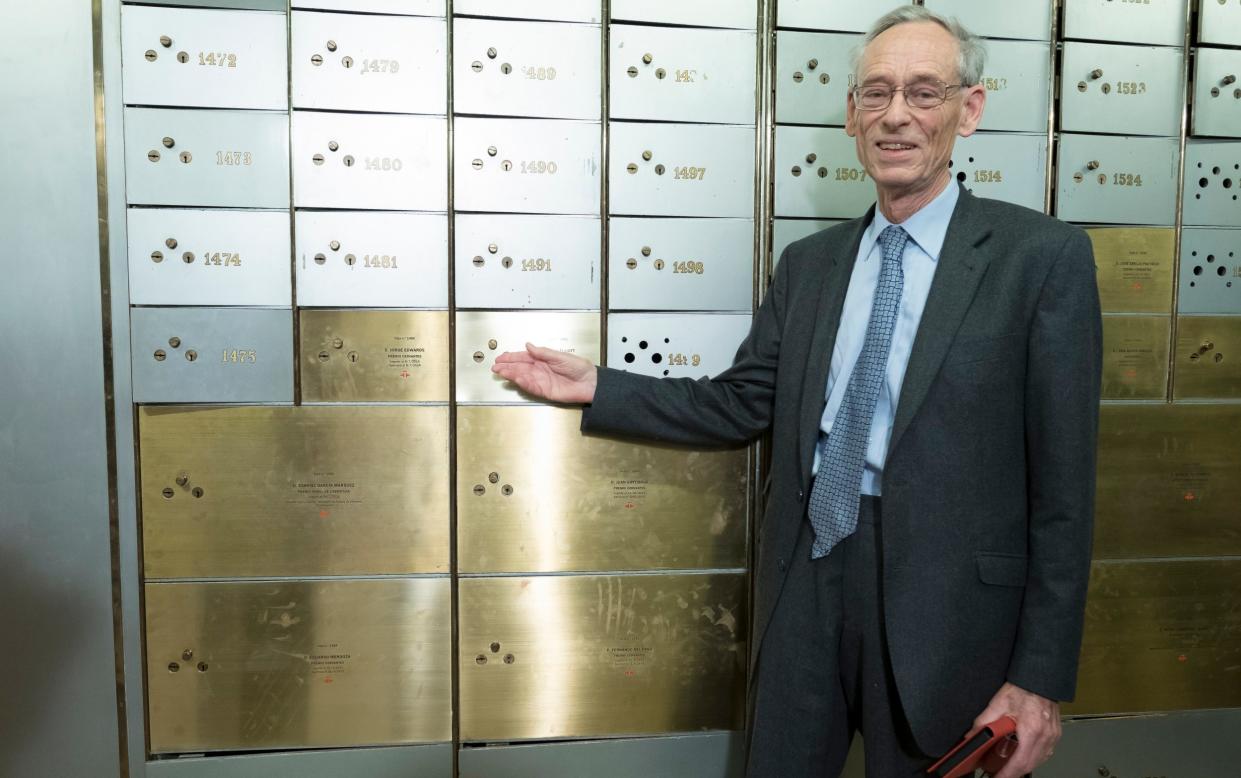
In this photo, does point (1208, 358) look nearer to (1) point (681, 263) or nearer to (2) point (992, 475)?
(2) point (992, 475)

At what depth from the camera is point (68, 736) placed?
5.24ft

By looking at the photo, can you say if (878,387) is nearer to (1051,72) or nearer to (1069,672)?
(1069,672)

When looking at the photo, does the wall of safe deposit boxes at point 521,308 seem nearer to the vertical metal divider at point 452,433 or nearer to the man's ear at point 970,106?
the vertical metal divider at point 452,433

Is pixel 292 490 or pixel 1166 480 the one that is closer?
pixel 292 490

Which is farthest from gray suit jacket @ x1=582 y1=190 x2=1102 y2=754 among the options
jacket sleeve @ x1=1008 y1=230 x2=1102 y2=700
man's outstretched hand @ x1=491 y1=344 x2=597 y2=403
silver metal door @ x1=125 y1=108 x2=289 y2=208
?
silver metal door @ x1=125 y1=108 x2=289 y2=208

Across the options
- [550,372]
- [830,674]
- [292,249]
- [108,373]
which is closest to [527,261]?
[550,372]

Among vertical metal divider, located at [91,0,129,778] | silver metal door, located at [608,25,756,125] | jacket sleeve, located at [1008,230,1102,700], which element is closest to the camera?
jacket sleeve, located at [1008,230,1102,700]

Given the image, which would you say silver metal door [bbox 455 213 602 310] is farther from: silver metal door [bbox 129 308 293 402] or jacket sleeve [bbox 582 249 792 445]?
silver metal door [bbox 129 308 293 402]

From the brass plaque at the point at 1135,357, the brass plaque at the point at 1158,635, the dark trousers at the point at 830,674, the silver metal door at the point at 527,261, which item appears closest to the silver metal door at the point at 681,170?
the silver metal door at the point at 527,261

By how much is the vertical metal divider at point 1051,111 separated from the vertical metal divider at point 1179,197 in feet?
0.96

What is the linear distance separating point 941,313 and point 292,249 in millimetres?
1219

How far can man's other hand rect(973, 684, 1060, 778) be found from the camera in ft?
3.95

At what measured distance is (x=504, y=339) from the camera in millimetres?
1628

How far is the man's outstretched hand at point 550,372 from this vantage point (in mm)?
1586
